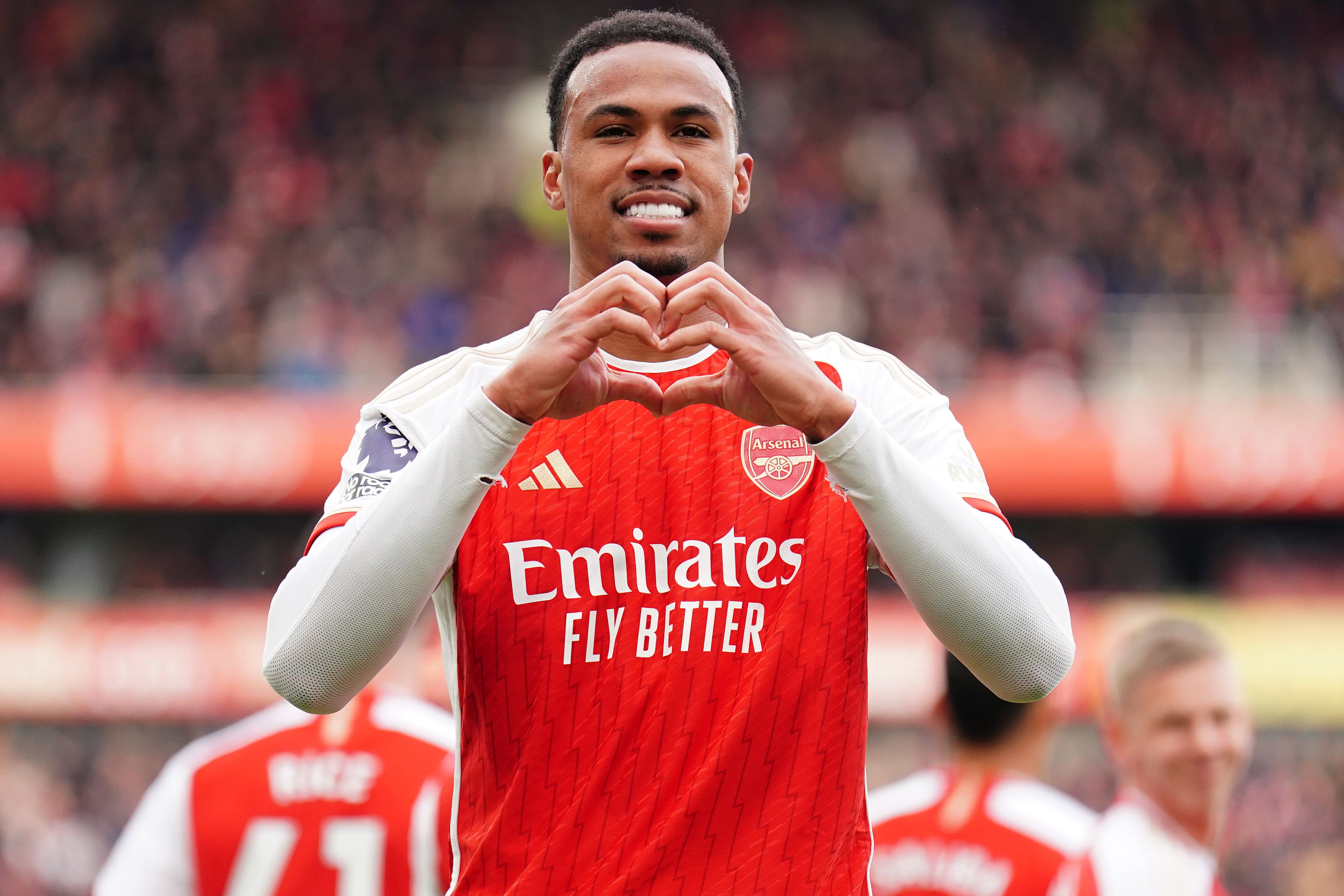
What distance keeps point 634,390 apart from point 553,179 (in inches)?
22.6

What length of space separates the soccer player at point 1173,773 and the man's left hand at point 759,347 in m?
1.81

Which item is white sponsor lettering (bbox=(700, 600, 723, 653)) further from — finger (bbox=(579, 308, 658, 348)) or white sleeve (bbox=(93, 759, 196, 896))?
white sleeve (bbox=(93, 759, 196, 896))

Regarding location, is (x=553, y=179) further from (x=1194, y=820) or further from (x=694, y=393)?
(x=1194, y=820)

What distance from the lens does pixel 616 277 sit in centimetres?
216

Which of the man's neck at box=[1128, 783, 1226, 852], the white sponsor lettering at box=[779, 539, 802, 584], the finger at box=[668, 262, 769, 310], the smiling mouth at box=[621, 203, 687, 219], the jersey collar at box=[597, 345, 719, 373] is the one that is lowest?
the man's neck at box=[1128, 783, 1226, 852]

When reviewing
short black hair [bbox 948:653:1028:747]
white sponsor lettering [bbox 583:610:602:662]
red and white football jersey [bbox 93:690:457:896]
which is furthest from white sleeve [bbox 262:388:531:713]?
short black hair [bbox 948:653:1028:747]

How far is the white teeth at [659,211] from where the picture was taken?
7.90ft

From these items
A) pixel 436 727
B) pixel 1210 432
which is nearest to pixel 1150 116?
pixel 1210 432

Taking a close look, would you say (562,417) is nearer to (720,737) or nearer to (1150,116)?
(720,737)

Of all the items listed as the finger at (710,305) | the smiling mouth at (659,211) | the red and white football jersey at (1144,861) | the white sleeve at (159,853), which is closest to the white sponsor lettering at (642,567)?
the finger at (710,305)

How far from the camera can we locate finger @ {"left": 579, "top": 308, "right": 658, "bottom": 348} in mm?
2119

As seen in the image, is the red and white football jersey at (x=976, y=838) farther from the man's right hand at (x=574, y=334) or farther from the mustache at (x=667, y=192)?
the man's right hand at (x=574, y=334)

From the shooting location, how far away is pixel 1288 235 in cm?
1717

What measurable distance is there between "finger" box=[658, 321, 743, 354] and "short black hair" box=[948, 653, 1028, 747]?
2.18 meters
